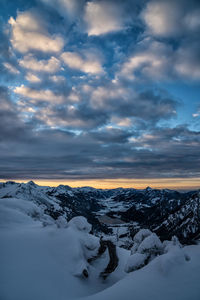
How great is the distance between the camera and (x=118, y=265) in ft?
60.6

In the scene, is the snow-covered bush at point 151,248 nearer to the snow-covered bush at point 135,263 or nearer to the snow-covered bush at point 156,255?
the snow-covered bush at point 156,255

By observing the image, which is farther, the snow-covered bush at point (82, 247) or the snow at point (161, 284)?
the snow-covered bush at point (82, 247)

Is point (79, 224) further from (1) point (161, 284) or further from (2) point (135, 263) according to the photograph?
(1) point (161, 284)

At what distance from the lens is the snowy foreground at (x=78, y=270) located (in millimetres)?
8945

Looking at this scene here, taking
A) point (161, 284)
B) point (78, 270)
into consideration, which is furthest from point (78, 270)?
point (161, 284)

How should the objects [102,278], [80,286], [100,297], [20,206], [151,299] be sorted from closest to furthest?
[151,299]
[100,297]
[80,286]
[102,278]
[20,206]

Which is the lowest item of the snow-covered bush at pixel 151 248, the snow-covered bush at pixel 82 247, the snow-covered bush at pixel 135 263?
the snow-covered bush at pixel 82 247

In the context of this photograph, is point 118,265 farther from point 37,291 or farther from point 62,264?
point 37,291

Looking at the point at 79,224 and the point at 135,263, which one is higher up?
the point at 135,263

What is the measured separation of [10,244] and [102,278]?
8.97 metres

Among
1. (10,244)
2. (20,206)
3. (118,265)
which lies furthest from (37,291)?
(20,206)

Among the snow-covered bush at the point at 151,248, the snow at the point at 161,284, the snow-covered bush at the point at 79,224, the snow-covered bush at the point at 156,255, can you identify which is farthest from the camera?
the snow-covered bush at the point at 79,224

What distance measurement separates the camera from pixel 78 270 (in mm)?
14125

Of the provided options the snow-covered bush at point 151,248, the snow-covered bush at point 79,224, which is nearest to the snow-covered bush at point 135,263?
the snow-covered bush at point 151,248
